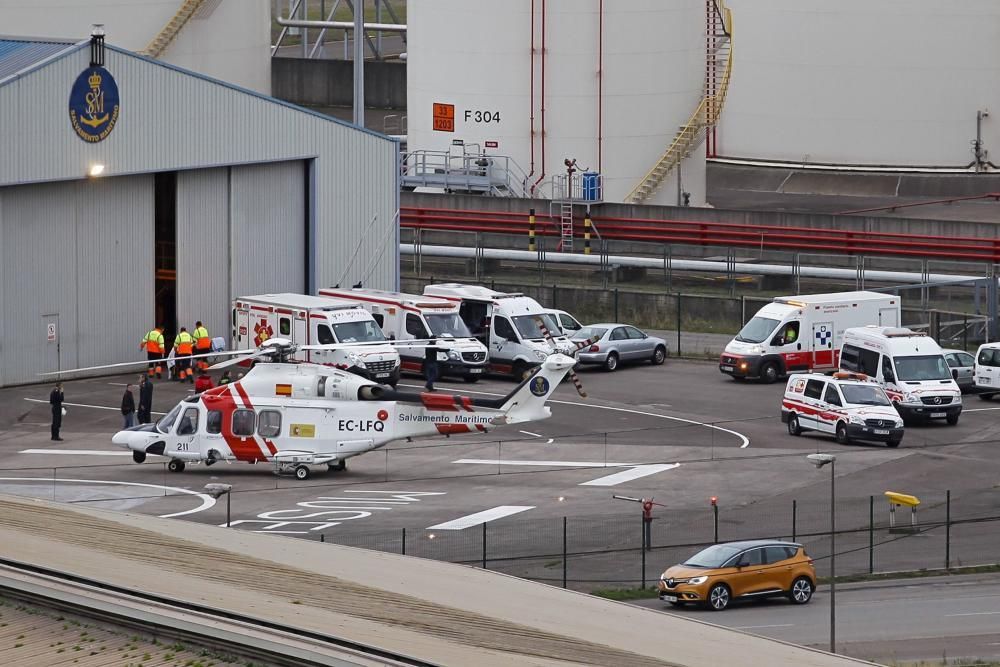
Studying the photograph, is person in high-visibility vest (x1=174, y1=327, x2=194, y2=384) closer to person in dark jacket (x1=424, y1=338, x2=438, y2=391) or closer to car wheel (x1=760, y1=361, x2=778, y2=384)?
person in dark jacket (x1=424, y1=338, x2=438, y2=391)

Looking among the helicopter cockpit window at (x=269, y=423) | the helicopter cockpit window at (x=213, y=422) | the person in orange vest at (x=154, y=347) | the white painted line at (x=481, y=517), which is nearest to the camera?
the white painted line at (x=481, y=517)

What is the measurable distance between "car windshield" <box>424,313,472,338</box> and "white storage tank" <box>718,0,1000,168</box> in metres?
31.1

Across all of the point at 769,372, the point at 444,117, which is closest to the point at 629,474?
the point at 769,372

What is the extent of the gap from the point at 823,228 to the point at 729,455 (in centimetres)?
2539

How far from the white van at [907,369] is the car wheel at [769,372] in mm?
2847

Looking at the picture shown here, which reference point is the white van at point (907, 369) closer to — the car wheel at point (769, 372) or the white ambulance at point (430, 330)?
the car wheel at point (769, 372)

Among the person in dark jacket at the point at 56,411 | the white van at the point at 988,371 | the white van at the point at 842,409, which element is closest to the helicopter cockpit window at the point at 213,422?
the person in dark jacket at the point at 56,411

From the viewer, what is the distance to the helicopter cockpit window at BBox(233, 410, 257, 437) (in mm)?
37750

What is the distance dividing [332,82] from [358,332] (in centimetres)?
5026

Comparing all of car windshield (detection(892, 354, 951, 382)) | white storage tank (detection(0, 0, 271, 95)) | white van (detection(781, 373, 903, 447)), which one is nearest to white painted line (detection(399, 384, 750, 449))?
white van (detection(781, 373, 903, 447))

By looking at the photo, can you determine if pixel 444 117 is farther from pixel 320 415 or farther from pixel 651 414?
pixel 320 415

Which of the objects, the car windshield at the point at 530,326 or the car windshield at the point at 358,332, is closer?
the car windshield at the point at 358,332

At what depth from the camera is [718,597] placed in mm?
30594

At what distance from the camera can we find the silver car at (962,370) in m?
47.9
